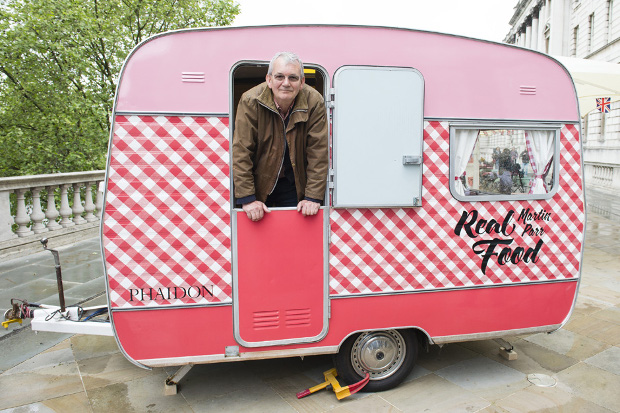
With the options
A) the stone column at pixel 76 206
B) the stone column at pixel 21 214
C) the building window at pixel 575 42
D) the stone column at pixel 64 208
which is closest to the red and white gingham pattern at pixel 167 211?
the stone column at pixel 21 214

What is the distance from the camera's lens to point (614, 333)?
15.5 ft

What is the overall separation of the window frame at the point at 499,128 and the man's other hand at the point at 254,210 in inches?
56.9

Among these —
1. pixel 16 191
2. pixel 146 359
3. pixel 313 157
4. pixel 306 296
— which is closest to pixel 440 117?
pixel 313 157

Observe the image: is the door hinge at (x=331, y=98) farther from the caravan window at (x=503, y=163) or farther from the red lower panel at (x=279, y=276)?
the caravan window at (x=503, y=163)

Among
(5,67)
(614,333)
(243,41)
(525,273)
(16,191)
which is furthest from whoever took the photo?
(5,67)

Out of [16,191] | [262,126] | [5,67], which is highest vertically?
[5,67]

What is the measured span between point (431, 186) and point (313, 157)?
0.93 meters

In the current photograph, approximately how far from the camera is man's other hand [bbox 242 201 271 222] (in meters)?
3.04

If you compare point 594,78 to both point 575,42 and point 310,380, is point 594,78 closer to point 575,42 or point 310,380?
point 310,380

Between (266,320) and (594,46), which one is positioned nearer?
(266,320)

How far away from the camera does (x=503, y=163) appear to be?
3525 mm

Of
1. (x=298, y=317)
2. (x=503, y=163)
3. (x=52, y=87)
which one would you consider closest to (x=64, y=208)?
(x=52, y=87)

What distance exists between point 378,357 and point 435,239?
41.4 inches

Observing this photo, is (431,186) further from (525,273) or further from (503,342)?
(503,342)
